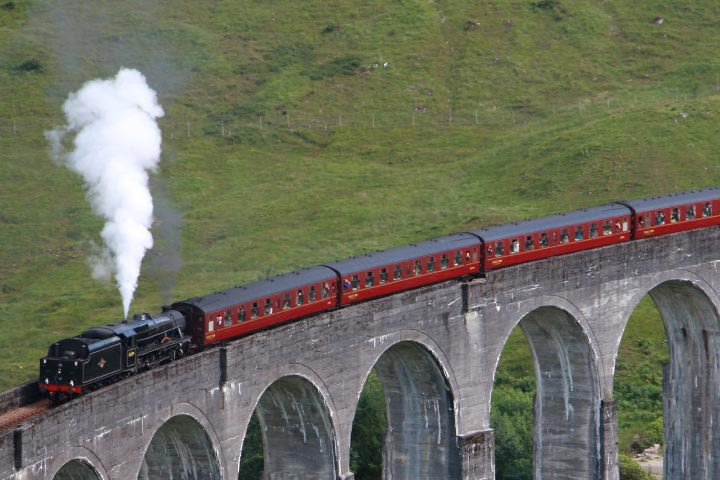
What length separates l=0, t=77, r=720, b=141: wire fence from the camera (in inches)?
4417

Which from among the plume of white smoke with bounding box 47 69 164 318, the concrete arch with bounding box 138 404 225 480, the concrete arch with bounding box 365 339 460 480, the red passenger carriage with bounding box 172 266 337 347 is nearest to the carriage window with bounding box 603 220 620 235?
the concrete arch with bounding box 365 339 460 480

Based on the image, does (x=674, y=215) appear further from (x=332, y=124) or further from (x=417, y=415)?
(x=332, y=124)

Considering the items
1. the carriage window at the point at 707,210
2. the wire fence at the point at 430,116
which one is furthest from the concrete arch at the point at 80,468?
the wire fence at the point at 430,116

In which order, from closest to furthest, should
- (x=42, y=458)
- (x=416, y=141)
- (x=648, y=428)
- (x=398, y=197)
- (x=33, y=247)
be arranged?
(x=42, y=458) → (x=648, y=428) → (x=33, y=247) → (x=398, y=197) → (x=416, y=141)

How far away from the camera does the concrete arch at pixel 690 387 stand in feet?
211

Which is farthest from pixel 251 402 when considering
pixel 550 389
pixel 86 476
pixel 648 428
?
pixel 648 428

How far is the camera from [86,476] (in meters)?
42.8

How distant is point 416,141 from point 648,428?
43.6 meters

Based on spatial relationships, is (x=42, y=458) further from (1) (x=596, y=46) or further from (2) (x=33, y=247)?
(1) (x=596, y=46)

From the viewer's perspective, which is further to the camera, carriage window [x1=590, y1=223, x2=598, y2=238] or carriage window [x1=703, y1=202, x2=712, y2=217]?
carriage window [x1=703, y1=202, x2=712, y2=217]

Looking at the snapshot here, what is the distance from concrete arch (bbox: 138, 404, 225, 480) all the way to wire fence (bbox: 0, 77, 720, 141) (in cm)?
6508

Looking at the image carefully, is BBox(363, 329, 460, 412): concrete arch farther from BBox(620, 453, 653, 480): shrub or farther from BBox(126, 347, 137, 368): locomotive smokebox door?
BBox(620, 453, 653, 480): shrub

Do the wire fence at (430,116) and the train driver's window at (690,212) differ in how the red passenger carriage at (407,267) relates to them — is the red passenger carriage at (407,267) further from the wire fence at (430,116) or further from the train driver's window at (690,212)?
the wire fence at (430,116)

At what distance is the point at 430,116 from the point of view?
116m
